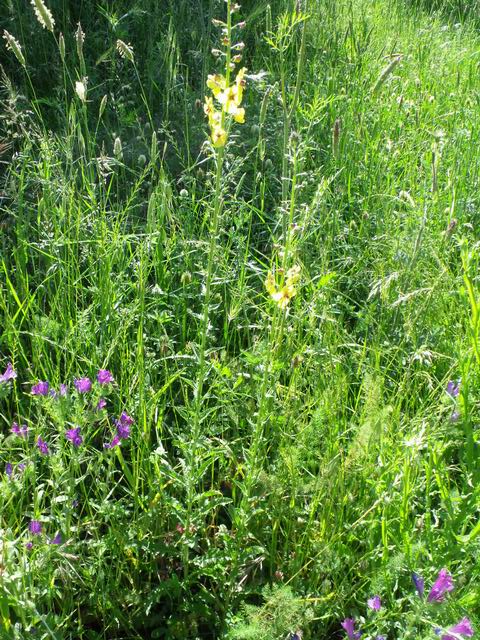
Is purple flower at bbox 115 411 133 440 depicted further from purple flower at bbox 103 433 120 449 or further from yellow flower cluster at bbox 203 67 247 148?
yellow flower cluster at bbox 203 67 247 148

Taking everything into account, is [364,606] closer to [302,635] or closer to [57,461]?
[302,635]

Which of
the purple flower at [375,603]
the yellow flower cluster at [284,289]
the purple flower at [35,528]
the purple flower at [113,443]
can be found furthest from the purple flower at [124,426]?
the purple flower at [375,603]

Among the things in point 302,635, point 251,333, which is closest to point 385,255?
point 251,333

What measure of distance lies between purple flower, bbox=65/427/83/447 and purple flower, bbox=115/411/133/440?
112 millimetres

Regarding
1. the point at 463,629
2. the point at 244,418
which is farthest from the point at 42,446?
the point at 463,629

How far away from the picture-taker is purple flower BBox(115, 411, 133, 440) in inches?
60.7

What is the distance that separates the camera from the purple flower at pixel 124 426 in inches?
60.7

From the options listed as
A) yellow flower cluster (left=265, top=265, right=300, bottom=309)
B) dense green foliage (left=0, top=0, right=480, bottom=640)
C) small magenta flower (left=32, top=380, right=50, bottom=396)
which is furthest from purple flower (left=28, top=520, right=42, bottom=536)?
yellow flower cluster (left=265, top=265, right=300, bottom=309)

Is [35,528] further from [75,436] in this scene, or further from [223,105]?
Result: [223,105]

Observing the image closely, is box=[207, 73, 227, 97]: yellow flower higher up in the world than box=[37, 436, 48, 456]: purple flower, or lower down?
higher up

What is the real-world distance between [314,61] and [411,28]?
1299mm

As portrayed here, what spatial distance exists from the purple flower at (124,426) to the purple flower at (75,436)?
0.11 metres

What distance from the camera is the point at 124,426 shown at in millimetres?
1548

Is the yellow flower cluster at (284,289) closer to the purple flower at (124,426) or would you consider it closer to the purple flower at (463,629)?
the purple flower at (124,426)
